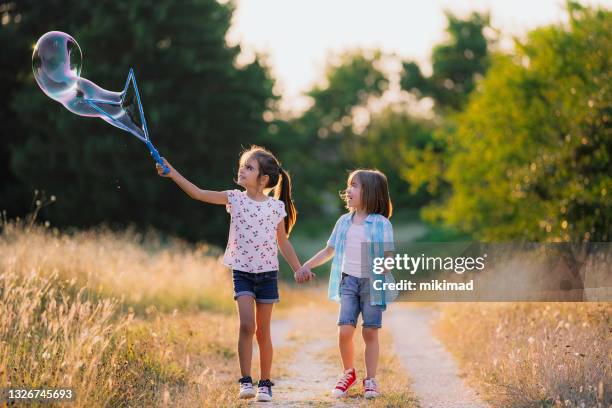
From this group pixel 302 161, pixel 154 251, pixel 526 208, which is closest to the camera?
pixel 526 208

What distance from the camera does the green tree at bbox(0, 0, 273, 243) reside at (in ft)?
76.0

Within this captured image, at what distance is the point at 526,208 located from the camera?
51.2 ft

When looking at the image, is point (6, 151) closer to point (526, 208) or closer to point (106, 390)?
point (526, 208)

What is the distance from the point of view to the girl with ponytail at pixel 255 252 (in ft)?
21.0

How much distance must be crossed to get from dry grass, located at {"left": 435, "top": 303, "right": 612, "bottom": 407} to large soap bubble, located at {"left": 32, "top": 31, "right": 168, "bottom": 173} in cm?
332

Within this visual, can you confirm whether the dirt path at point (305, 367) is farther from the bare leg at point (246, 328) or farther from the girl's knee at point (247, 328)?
the girl's knee at point (247, 328)

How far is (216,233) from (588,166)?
14730mm

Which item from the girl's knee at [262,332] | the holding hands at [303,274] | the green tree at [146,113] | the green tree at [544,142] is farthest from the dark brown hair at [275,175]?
the green tree at [146,113]

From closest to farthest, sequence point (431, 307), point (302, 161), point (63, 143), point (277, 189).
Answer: point (277, 189)
point (431, 307)
point (63, 143)
point (302, 161)

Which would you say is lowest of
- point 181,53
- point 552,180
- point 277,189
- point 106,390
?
point 106,390

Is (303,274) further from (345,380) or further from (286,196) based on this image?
(345,380)

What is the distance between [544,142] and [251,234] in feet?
38.1

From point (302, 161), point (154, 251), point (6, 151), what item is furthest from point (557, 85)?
point (302, 161)

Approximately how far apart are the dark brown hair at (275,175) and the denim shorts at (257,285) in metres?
0.52
